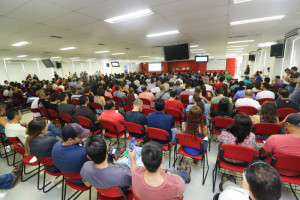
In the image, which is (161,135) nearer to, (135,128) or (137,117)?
(135,128)

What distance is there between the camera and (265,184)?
0.89m

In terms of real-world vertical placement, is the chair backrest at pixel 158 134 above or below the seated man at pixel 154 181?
below

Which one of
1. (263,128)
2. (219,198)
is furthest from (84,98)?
(263,128)

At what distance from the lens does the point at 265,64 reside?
1227cm

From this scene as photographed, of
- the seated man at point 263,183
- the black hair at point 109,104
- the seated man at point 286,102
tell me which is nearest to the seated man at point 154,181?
the seated man at point 263,183

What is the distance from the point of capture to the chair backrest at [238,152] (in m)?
1.72

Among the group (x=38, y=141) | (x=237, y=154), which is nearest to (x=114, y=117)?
(x=38, y=141)

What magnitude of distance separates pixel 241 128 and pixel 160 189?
1.46 m

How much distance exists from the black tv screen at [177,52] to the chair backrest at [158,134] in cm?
604

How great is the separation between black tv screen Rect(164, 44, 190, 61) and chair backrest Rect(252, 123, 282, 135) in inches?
223

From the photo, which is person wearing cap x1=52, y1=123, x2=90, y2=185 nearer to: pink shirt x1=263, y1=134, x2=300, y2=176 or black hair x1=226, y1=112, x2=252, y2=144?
black hair x1=226, y1=112, x2=252, y2=144

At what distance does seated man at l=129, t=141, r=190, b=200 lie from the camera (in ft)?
3.70

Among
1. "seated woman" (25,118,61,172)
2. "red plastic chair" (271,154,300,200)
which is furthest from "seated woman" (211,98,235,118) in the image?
"seated woman" (25,118,61,172)

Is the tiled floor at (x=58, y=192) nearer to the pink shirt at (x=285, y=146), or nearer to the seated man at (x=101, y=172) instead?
the pink shirt at (x=285, y=146)
